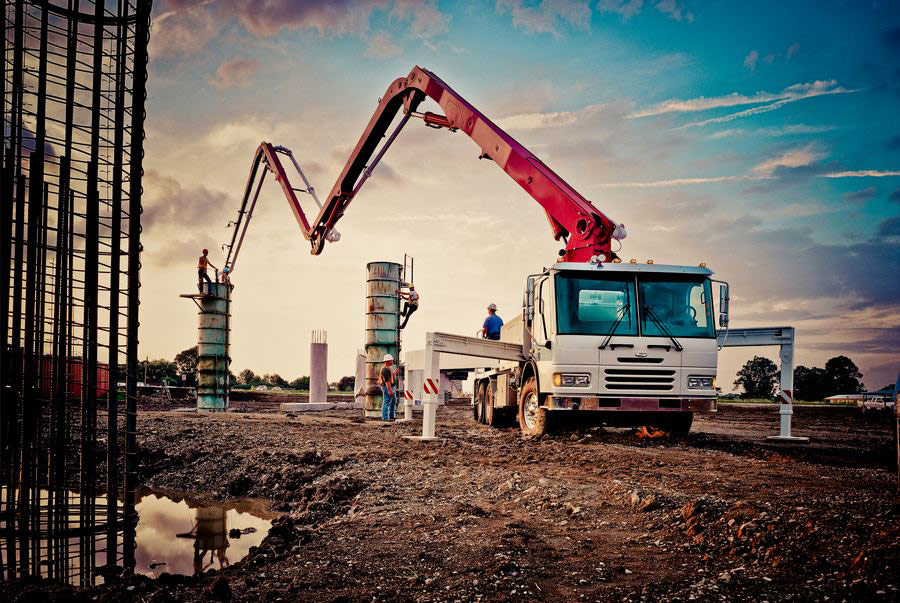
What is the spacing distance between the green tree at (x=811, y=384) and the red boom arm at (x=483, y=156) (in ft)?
144

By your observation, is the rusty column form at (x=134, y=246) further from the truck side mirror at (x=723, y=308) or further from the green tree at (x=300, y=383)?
the green tree at (x=300, y=383)

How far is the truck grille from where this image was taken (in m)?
11.1

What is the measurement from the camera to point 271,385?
6419cm

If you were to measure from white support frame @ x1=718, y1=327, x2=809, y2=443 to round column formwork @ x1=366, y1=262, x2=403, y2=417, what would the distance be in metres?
10.8

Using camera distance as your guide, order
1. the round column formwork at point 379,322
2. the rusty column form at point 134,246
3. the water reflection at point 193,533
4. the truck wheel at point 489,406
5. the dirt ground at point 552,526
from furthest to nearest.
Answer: the round column formwork at point 379,322
the truck wheel at point 489,406
the water reflection at point 193,533
the rusty column form at point 134,246
the dirt ground at point 552,526

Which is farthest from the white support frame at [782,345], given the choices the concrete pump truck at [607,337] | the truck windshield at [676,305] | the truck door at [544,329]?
the truck door at [544,329]

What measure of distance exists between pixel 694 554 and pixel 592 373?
6.26 metres

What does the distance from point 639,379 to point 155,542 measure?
7.23 meters

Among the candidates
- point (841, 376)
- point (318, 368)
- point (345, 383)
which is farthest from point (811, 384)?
point (318, 368)

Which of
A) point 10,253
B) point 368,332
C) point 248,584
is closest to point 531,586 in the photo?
point 248,584

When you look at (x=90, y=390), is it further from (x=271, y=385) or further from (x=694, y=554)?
(x=271, y=385)

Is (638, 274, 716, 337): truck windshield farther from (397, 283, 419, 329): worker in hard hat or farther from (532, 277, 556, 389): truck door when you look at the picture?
(397, 283, 419, 329): worker in hard hat

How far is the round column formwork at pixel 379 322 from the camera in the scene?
20.9m

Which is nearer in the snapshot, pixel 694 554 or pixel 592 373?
pixel 694 554
